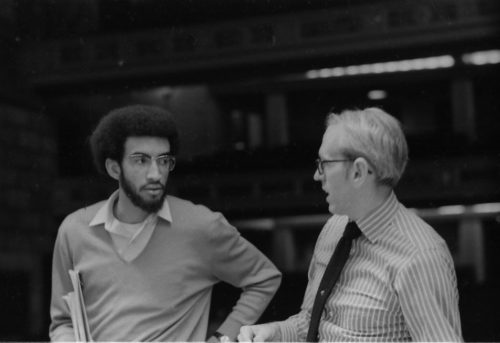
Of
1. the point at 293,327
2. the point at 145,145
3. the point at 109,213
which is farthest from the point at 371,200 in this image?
the point at 109,213

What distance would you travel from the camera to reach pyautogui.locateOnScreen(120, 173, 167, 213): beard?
3180mm

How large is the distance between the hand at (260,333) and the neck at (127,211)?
0.67m

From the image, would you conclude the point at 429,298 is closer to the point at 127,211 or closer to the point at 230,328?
the point at 230,328

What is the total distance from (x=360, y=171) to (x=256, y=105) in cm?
83

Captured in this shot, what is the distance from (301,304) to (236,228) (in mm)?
403

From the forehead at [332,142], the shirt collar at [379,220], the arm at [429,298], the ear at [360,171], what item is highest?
the forehead at [332,142]

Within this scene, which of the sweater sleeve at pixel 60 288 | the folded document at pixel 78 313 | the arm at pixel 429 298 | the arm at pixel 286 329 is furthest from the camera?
the sweater sleeve at pixel 60 288

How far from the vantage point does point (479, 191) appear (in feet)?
10.5

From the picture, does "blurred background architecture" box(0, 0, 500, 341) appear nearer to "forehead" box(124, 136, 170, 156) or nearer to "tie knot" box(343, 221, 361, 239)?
"forehead" box(124, 136, 170, 156)

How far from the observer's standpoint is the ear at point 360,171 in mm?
2684

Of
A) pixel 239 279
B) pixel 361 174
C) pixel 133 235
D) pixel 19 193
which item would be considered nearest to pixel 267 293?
pixel 239 279

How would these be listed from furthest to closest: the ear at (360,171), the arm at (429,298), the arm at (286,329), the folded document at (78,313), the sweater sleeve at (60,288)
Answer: the sweater sleeve at (60,288) → the folded document at (78,313) → the arm at (286,329) → the ear at (360,171) → the arm at (429,298)

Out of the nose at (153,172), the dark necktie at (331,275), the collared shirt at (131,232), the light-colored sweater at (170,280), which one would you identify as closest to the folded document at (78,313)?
the light-colored sweater at (170,280)

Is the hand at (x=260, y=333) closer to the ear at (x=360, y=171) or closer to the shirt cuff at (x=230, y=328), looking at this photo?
the shirt cuff at (x=230, y=328)
